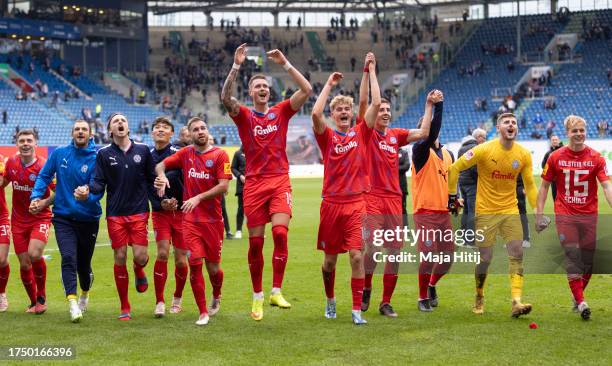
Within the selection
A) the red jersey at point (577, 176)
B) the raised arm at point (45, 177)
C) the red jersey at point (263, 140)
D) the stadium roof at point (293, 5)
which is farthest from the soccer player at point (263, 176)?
the stadium roof at point (293, 5)

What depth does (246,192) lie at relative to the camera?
30.9ft

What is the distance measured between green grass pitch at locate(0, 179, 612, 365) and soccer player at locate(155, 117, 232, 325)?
0.60m

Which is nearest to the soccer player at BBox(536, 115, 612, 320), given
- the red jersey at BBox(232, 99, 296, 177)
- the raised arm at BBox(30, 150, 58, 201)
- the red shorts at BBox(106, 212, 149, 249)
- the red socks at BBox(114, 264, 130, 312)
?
the red jersey at BBox(232, 99, 296, 177)

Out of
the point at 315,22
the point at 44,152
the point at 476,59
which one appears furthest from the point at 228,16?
the point at 44,152

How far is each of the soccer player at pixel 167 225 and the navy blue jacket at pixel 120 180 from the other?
1.20 feet

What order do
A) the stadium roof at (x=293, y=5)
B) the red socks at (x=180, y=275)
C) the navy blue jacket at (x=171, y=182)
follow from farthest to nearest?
the stadium roof at (x=293, y=5), the navy blue jacket at (x=171, y=182), the red socks at (x=180, y=275)

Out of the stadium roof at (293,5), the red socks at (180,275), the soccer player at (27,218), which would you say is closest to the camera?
the red socks at (180,275)

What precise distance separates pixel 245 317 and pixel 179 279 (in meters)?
0.93

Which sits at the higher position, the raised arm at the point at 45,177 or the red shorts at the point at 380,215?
the raised arm at the point at 45,177

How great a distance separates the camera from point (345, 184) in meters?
9.12

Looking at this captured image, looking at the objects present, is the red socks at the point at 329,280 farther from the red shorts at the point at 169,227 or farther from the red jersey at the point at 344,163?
the red shorts at the point at 169,227

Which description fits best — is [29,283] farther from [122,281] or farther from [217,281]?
[217,281]

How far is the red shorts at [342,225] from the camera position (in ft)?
29.8

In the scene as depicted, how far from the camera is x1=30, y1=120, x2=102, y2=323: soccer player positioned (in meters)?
9.56
